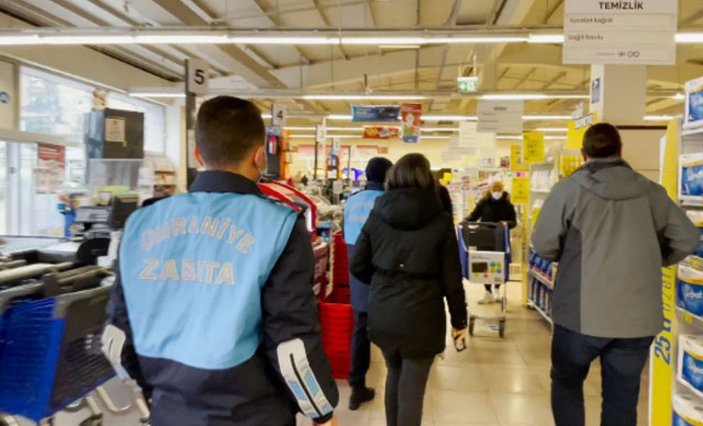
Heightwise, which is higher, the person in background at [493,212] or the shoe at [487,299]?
the person in background at [493,212]

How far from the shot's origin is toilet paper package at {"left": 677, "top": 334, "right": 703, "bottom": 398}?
2631 millimetres

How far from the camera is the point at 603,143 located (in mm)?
2574

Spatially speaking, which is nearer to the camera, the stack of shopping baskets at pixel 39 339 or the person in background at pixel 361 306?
the stack of shopping baskets at pixel 39 339

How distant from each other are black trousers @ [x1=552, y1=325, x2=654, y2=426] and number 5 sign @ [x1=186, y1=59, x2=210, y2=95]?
271 cm

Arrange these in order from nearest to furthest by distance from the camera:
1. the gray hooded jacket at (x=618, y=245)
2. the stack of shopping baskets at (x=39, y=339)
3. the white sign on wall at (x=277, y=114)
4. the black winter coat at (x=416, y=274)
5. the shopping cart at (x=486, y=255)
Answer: the stack of shopping baskets at (x=39, y=339), the gray hooded jacket at (x=618, y=245), the black winter coat at (x=416, y=274), the shopping cart at (x=486, y=255), the white sign on wall at (x=277, y=114)

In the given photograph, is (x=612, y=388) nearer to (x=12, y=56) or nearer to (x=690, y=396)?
(x=690, y=396)

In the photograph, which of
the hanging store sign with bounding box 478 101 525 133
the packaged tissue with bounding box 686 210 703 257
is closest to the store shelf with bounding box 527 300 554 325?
the packaged tissue with bounding box 686 210 703 257

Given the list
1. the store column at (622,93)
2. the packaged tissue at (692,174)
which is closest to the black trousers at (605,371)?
the packaged tissue at (692,174)

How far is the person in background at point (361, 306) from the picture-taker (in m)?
3.88

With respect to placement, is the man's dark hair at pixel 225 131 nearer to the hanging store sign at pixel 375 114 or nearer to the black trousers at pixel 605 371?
the black trousers at pixel 605 371

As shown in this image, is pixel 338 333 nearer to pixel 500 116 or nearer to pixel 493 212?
pixel 493 212

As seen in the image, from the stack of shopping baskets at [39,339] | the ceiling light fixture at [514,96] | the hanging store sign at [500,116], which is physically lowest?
the stack of shopping baskets at [39,339]

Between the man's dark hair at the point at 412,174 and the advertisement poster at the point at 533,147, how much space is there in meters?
5.23

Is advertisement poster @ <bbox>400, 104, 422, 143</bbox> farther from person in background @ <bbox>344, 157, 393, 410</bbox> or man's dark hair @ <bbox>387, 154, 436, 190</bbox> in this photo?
man's dark hair @ <bbox>387, 154, 436, 190</bbox>
